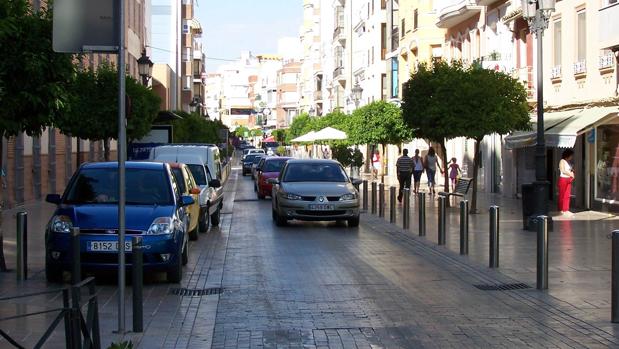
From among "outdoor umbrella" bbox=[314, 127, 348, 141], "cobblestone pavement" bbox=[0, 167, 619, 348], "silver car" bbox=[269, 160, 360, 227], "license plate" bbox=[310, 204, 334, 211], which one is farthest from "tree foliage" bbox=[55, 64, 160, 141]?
"outdoor umbrella" bbox=[314, 127, 348, 141]

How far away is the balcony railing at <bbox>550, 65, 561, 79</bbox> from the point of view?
98.3 feet

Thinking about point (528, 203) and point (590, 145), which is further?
point (590, 145)

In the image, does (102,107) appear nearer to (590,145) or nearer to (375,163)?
(590,145)

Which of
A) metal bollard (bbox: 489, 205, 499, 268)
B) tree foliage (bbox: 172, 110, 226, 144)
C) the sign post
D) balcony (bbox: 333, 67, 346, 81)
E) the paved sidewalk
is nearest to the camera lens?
the sign post

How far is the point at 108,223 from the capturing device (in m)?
12.6

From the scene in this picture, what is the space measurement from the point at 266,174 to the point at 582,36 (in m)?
13.2

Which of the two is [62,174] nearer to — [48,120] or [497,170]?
[497,170]

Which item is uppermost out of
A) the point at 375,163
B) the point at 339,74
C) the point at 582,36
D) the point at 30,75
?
the point at 339,74

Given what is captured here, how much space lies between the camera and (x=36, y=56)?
12.3m

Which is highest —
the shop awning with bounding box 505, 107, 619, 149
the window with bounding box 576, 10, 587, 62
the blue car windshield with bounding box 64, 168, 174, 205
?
the window with bounding box 576, 10, 587, 62

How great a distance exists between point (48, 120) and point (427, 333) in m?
6.19

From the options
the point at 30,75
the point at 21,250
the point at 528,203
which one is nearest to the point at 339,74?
the point at 528,203

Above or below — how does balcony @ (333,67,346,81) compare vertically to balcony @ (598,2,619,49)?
above

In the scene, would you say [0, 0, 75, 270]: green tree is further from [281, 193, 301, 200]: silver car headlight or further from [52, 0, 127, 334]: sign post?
[281, 193, 301, 200]: silver car headlight
